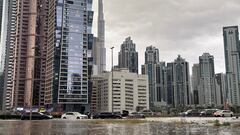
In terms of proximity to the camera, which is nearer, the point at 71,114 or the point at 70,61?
the point at 71,114

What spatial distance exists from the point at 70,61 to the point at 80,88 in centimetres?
1711

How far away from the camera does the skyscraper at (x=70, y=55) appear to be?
184750 mm

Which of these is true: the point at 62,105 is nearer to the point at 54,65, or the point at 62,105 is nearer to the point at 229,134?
the point at 54,65

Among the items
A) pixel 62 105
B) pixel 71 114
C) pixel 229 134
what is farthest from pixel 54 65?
pixel 229 134

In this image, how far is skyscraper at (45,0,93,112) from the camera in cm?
18475

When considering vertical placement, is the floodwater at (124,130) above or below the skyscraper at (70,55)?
below

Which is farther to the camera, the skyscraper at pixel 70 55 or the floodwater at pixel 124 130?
the skyscraper at pixel 70 55

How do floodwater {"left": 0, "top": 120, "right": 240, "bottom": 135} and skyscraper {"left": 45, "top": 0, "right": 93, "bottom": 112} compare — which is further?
skyscraper {"left": 45, "top": 0, "right": 93, "bottom": 112}

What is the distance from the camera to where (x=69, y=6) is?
191250mm

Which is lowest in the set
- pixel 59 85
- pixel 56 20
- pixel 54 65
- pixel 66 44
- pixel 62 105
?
pixel 62 105

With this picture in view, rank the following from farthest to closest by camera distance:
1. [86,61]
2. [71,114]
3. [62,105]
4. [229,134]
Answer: [86,61] < [62,105] < [71,114] < [229,134]

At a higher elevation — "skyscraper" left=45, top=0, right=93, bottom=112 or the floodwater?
"skyscraper" left=45, top=0, right=93, bottom=112

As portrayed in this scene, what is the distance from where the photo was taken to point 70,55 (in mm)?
190875

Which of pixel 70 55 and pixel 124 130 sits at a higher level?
pixel 70 55
